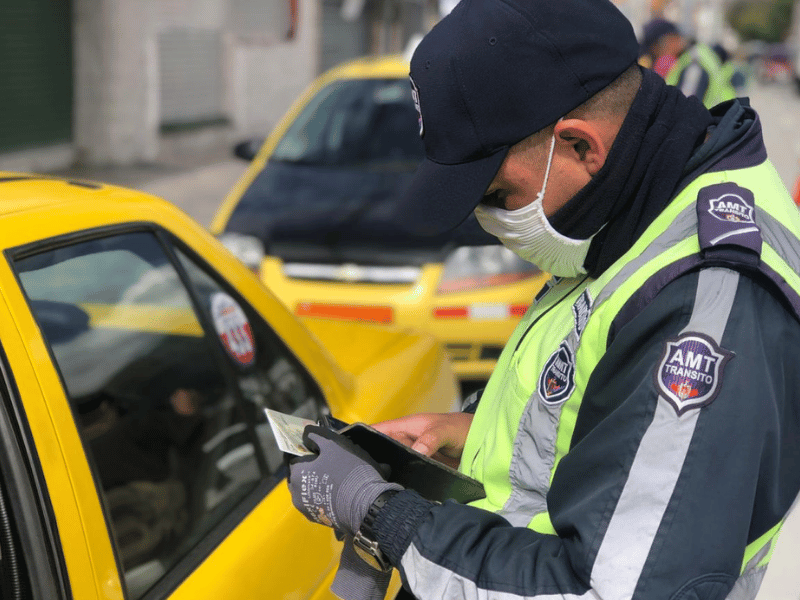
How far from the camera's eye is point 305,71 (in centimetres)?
1942

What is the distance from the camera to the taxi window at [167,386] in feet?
6.79

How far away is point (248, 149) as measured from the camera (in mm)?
5949

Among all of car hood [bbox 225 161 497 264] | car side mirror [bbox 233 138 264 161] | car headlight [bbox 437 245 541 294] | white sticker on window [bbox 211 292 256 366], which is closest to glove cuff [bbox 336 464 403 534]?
white sticker on window [bbox 211 292 256 366]

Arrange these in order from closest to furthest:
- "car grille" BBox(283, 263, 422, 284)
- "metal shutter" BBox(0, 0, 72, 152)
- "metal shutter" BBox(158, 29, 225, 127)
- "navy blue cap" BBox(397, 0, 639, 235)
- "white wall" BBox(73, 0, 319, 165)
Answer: "navy blue cap" BBox(397, 0, 639, 235)
"car grille" BBox(283, 263, 422, 284)
"metal shutter" BBox(0, 0, 72, 152)
"white wall" BBox(73, 0, 319, 165)
"metal shutter" BBox(158, 29, 225, 127)

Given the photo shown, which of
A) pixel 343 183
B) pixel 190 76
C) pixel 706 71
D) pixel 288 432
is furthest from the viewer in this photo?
pixel 190 76

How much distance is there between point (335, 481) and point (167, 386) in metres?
1.14

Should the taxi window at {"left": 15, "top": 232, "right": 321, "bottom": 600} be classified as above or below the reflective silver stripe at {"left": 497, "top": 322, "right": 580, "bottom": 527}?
below

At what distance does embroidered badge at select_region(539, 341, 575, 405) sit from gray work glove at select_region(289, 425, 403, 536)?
255mm

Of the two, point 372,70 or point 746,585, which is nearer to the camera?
point 746,585

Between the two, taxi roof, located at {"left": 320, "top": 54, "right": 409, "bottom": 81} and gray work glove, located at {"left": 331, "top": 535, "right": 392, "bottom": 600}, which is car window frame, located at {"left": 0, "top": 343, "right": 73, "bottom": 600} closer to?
gray work glove, located at {"left": 331, "top": 535, "right": 392, "bottom": 600}

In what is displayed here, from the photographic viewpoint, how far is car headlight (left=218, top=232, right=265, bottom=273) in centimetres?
470

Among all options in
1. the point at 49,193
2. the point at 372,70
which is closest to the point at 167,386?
the point at 49,193

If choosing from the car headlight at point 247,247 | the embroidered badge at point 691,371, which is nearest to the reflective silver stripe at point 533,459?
the embroidered badge at point 691,371

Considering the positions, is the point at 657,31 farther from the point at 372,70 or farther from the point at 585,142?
the point at 585,142
